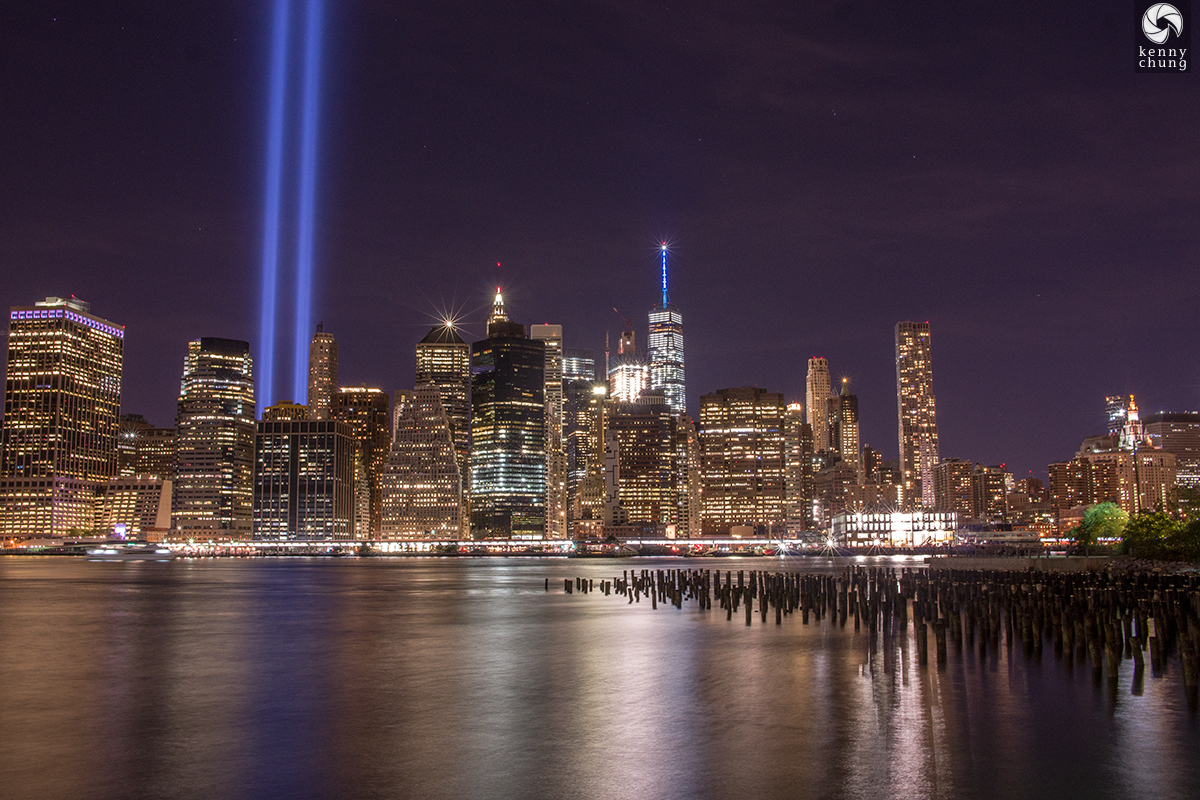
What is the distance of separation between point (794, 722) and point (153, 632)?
40227mm

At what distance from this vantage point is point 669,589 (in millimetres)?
82125

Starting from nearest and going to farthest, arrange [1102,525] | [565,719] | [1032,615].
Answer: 1. [565,719]
2. [1032,615]
3. [1102,525]

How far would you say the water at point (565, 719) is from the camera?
70.9 feet

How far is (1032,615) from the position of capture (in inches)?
1876

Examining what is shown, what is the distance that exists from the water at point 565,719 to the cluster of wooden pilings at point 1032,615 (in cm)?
141

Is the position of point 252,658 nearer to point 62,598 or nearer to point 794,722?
point 794,722

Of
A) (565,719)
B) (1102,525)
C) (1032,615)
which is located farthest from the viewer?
(1102,525)

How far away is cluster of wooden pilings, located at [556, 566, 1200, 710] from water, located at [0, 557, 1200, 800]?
141 centimetres

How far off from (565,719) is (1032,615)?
28.4 metres

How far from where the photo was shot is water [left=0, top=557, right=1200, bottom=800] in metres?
21.6

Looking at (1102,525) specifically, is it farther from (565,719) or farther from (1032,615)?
(565,719)

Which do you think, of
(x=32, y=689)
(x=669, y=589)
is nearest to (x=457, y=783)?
(x=32, y=689)

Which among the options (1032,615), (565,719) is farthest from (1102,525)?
(565,719)

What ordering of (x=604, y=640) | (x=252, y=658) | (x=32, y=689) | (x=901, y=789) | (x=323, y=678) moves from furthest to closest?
(x=604, y=640) < (x=252, y=658) < (x=323, y=678) < (x=32, y=689) < (x=901, y=789)
